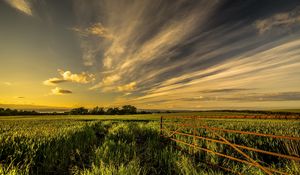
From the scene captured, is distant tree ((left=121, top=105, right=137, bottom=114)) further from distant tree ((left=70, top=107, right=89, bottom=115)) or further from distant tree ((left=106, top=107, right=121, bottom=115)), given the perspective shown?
distant tree ((left=70, top=107, right=89, bottom=115))

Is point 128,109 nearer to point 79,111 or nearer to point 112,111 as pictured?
point 112,111

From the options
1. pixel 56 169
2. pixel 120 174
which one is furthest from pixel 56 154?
pixel 120 174

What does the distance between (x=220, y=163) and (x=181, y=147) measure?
87.9 inches

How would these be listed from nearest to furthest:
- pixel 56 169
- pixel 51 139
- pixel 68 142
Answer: pixel 56 169, pixel 51 139, pixel 68 142

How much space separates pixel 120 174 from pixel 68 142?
523cm

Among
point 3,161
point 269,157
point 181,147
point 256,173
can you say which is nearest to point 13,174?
point 3,161

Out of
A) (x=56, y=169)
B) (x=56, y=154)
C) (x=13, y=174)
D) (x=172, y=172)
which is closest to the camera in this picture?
(x=13, y=174)

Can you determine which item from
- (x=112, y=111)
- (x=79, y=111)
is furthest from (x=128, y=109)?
(x=79, y=111)

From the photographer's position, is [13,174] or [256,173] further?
[256,173]

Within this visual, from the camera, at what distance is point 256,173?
440cm

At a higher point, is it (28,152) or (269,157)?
(28,152)

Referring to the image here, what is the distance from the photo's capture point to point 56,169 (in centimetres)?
576

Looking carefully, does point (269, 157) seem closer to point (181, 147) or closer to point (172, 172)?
point (181, 147)

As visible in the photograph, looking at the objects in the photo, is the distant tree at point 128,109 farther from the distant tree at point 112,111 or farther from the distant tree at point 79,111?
the distant tree at point 79,111
